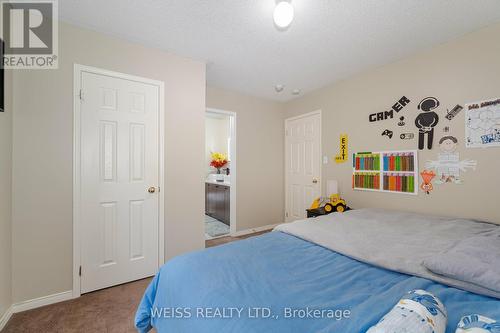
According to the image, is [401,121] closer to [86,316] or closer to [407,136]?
[407,136]

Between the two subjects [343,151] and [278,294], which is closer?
[278,294]

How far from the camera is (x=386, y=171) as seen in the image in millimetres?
2660

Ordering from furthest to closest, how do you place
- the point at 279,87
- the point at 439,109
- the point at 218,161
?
the point at 218,161 < the point at 279,87 < the point at 439,109

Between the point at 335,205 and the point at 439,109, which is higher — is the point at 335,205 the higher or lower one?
the lower one

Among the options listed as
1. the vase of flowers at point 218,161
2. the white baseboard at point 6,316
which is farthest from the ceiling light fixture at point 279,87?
the white baseboard at point 6,316

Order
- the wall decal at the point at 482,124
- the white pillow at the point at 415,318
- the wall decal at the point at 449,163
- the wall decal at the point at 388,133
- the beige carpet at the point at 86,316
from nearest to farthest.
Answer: the white pillow at the point at 415,318
the beige carpet at the point at 86,316
the wall decal at the point at 482,124
the wall decal at the point at 449,163
the wall decal at the point at 388,133

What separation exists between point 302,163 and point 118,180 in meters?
2.80

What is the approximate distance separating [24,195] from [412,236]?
9.83ft

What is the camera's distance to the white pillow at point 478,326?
0.56 meters

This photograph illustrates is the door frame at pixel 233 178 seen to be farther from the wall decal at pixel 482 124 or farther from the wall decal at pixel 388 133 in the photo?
the wall decal at pixel 482 124

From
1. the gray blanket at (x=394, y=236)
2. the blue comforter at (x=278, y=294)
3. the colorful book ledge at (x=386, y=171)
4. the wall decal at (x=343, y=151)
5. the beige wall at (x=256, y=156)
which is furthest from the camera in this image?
the beige wall at (x=256, y=156)

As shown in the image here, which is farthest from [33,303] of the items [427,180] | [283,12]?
[427,180]

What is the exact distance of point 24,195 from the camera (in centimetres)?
176

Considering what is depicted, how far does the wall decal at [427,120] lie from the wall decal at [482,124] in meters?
0.25
